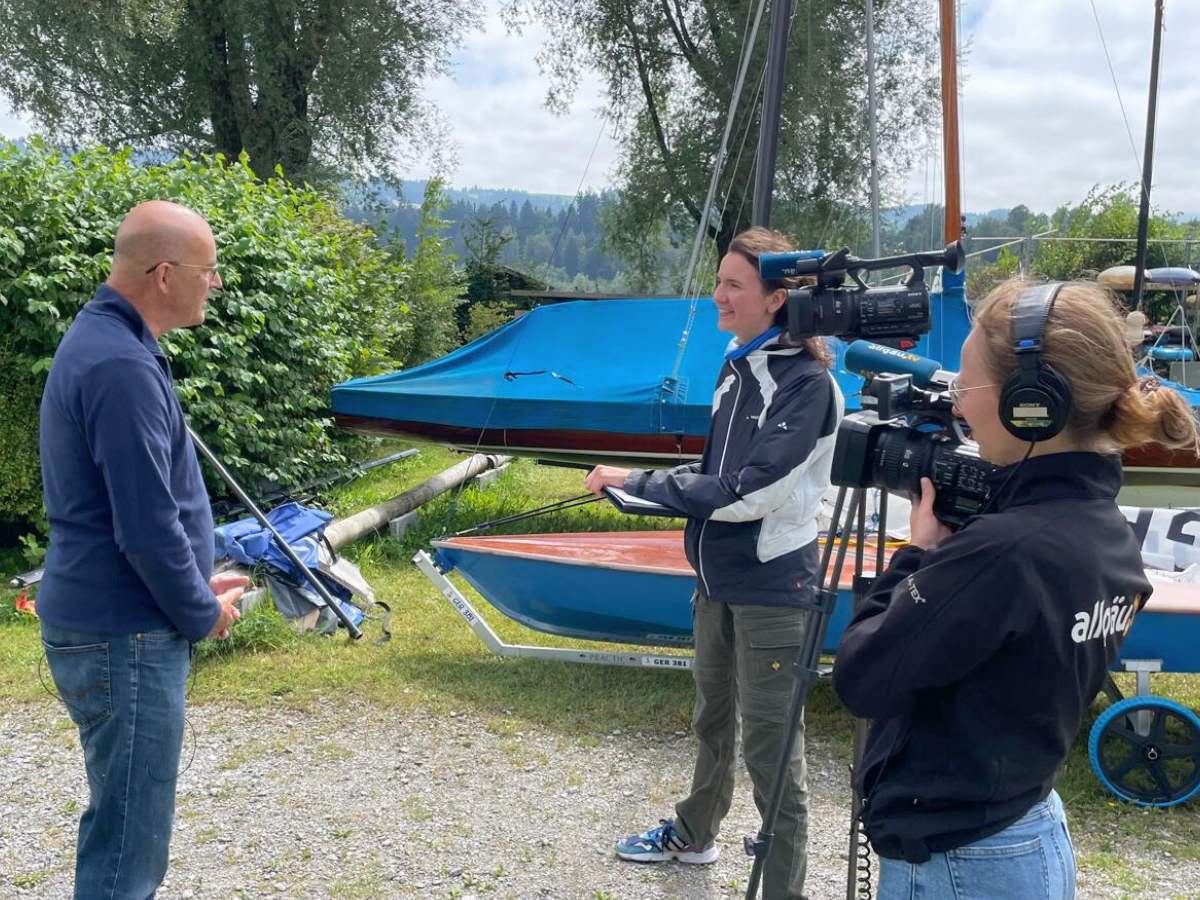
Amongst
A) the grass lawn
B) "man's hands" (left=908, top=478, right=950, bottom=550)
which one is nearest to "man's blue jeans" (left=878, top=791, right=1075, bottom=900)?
"man's hands" (left=908, top=478, right=950, bottom=550)

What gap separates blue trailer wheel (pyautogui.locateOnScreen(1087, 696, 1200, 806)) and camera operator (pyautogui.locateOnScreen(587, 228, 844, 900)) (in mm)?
1889

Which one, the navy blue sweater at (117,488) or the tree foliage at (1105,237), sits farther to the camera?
the tree foliage at (1105,237)

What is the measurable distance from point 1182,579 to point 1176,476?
3.64 meters

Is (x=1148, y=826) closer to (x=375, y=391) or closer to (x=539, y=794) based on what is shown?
(x=539, y=794)

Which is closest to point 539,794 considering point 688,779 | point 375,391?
point 688,779

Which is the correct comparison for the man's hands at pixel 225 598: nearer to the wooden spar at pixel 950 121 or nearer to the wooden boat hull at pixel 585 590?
the wooden boat hull at pixel 585 590

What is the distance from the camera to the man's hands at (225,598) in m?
2.36

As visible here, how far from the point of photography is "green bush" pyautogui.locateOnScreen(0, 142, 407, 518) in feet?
20.2

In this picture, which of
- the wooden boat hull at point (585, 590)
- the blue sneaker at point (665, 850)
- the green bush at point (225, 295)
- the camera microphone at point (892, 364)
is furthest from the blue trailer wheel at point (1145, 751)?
the green bush at point (225, 295)

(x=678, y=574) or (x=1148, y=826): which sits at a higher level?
(x=678, y=574)

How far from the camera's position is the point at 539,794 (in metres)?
4.08

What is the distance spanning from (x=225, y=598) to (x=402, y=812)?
1740mm

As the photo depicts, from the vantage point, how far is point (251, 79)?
16578mm

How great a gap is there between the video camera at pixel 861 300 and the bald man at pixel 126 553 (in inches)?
57.0
